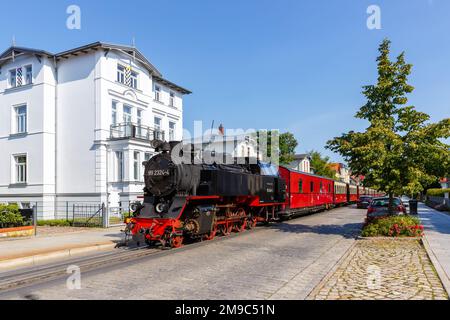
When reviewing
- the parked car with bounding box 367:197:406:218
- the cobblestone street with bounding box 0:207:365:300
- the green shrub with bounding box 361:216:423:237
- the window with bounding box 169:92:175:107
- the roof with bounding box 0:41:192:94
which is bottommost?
the cobblestone street with bounding box 0:207:365:300

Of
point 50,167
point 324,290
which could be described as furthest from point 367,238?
point 50,167

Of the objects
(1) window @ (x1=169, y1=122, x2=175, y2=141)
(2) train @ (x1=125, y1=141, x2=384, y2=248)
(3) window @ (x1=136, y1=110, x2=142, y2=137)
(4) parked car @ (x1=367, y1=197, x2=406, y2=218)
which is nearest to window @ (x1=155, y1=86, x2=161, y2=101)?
(1) window @ (x1=169, y1=122, x2=175, y2=141)

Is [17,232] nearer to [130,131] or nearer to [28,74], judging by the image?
[130,131]

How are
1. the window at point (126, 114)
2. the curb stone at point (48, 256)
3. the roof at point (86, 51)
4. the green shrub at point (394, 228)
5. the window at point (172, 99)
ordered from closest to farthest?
1. the curb stone at point (48, 256)
2. the green shrub at point (394, 228)
3. the roof at point (86, 51)
4. the window at point (126, 114)
5. the window at point (172, 99)

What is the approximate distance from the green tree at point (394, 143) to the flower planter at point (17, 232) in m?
12.4

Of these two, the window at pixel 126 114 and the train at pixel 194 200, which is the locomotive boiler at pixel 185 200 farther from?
the window at pixel 126 114

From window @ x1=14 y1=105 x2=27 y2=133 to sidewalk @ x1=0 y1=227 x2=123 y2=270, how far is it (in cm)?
1223

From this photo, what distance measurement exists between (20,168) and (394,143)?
22.5 metres

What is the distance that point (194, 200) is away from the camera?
11430mm

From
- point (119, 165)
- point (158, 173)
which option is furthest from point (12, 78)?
point (158, 173)

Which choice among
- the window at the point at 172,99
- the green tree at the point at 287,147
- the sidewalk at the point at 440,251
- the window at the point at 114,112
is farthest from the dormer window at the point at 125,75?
the green tree at the point at 287,147

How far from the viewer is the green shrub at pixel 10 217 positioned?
14.6 meters

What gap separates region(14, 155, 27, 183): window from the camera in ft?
77.7

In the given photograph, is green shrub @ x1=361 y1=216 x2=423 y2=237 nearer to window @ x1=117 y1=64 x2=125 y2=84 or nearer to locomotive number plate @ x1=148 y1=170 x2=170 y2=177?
locomotive number plate @ x1=148 y1=170 x2=170 y2=177
